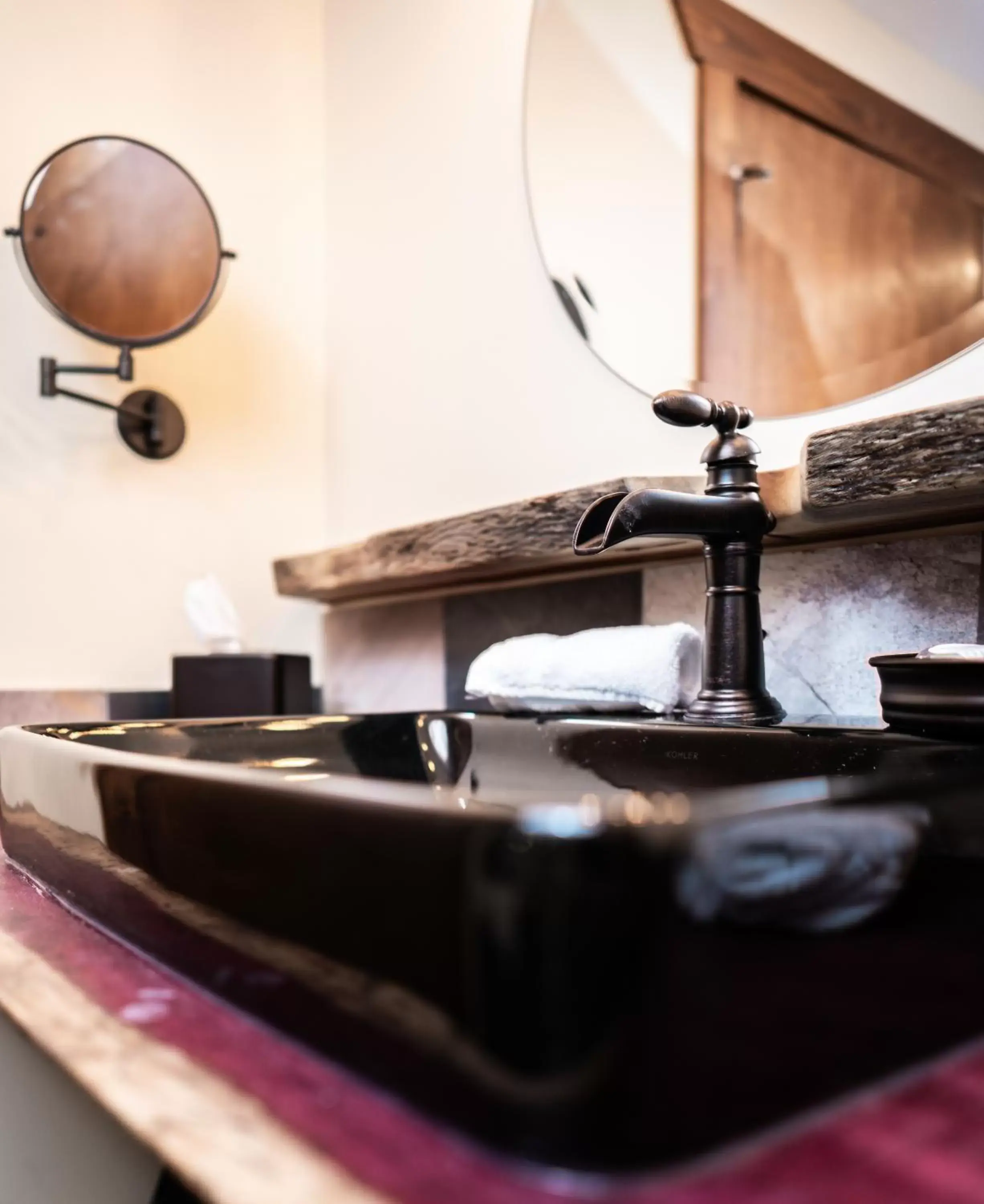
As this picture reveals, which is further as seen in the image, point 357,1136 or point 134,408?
point 134,408

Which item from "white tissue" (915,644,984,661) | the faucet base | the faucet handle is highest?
the faucet handle

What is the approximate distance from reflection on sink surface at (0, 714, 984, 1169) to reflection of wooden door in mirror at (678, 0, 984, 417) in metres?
0.50

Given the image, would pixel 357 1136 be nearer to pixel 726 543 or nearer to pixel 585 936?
pixel 585 936

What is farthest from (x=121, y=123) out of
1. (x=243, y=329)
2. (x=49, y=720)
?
(x=49, y=720)

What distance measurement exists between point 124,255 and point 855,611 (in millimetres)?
997

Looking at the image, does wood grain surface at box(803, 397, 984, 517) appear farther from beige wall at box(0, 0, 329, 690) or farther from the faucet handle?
beige wall at box(0, 0, 329, 690)

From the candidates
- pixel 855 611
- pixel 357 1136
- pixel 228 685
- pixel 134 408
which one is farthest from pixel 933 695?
pixel 134 408

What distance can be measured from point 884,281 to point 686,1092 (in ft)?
2.28

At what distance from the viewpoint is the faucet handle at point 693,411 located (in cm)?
65

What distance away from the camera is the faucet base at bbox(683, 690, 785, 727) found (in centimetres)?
67

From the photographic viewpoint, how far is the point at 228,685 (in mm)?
1168

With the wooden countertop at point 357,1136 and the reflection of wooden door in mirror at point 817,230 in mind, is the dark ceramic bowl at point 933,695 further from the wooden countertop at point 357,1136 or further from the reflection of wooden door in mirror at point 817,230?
the reflection of wooden door in mirror at point 817,230

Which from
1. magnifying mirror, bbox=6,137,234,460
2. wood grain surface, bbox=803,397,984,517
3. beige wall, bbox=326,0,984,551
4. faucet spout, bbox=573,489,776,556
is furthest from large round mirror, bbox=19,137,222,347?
wood grain surface, bbox=803,397,984,517

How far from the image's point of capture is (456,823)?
0.26m
